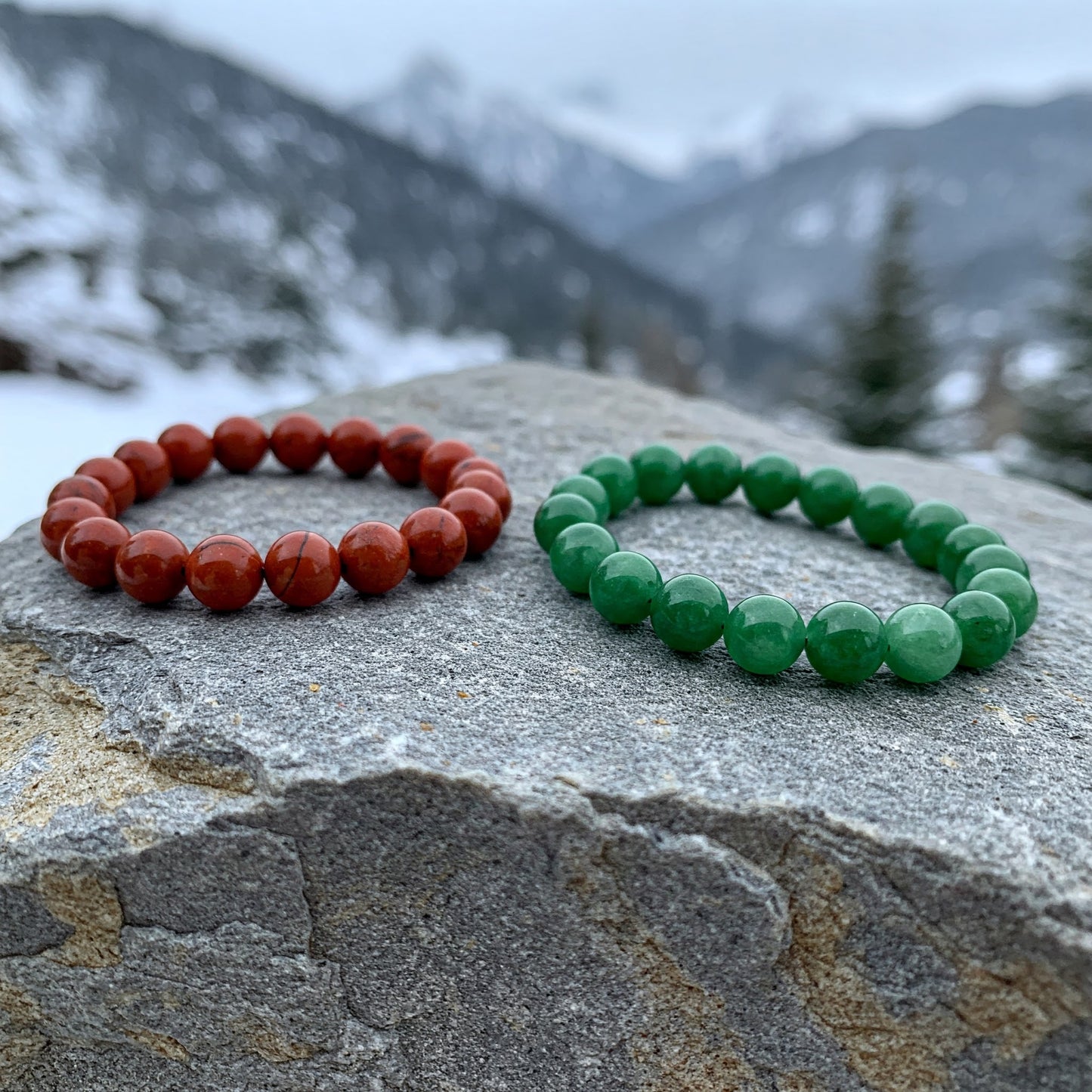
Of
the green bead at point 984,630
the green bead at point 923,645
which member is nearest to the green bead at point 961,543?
the green bead at point 984,630

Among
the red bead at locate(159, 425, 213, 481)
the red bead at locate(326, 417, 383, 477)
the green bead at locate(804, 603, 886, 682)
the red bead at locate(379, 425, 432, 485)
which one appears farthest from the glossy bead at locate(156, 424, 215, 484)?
the green bead at locate(804, 603, 886, 682)

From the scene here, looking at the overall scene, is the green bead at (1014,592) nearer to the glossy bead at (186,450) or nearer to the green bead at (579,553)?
the green bead at (579,553)

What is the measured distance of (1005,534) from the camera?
95.3 inches

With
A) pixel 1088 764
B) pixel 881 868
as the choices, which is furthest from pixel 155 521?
pixel 1088 764

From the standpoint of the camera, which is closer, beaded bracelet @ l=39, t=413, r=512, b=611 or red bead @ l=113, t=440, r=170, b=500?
beaded bracelet @ l=39, t=413, r=512, b=611

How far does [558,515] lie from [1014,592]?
901 millimetres

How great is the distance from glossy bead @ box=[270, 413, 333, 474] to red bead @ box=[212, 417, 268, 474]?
0.13 ft

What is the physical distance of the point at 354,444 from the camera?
2439 millimetres

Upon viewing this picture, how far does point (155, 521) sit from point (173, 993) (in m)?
1.17

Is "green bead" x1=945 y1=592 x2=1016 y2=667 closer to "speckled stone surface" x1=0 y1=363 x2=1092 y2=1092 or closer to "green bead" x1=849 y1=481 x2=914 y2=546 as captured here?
"speckled stone surface" x1=0 y1=363 x2=1092 y2=1092

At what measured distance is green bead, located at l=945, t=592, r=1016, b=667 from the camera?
1.53 meters

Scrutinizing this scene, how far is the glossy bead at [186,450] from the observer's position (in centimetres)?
235

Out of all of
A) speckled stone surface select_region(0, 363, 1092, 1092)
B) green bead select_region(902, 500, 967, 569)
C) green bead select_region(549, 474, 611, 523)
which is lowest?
speckled stone surface select_region(0, 363, 1092, 1092)

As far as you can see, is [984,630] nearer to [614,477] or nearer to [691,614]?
[691,614]
